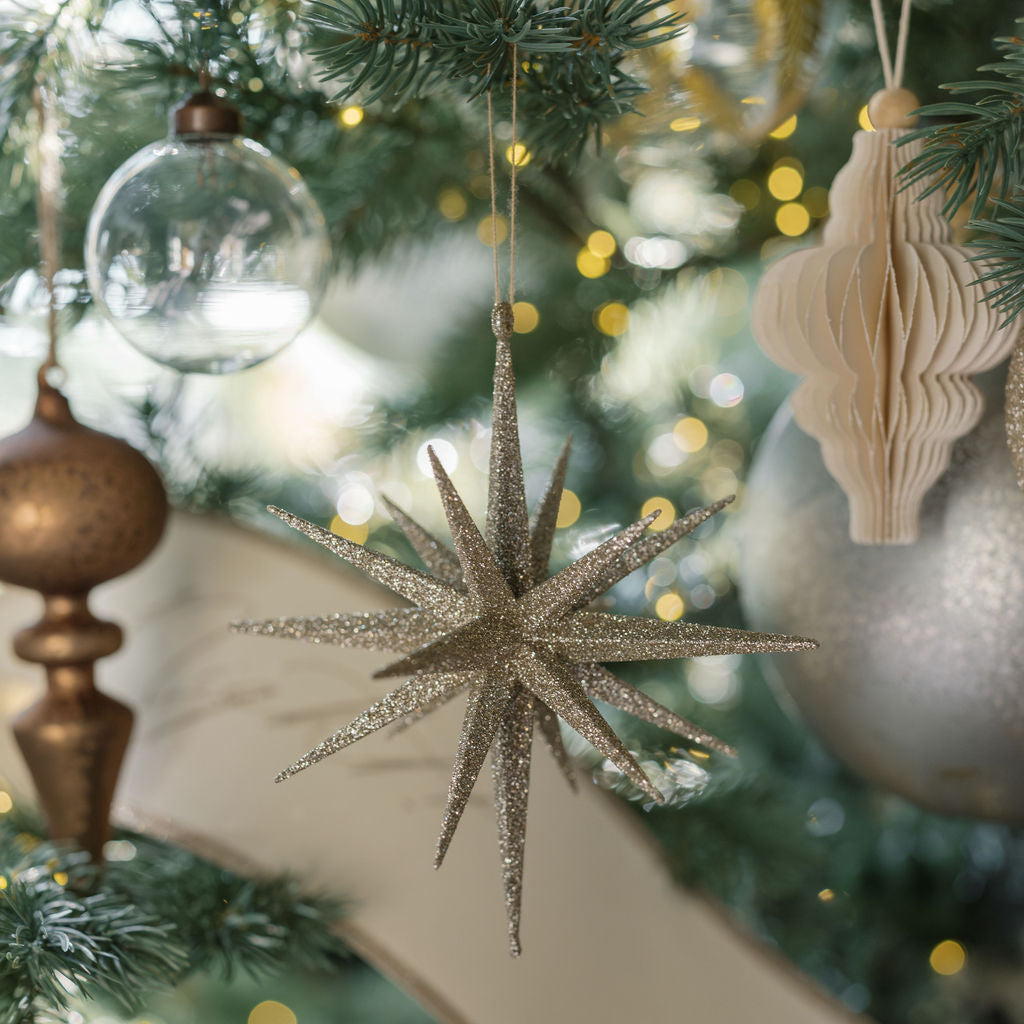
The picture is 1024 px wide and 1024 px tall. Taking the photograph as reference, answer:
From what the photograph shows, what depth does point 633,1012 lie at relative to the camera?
2.13 ft

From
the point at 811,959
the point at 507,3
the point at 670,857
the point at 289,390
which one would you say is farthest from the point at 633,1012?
the point at 289,390

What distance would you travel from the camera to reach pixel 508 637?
1.38ft

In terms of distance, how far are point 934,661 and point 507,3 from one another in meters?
0.35

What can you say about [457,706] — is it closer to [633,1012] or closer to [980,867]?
[633,1012]

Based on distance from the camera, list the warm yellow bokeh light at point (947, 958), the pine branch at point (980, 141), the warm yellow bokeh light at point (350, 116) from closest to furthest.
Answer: the pine branch at point (980, 141) → the warm yellow bokeh light at point (350, 116) → the warm yellow bokeh light at point (947, 958)

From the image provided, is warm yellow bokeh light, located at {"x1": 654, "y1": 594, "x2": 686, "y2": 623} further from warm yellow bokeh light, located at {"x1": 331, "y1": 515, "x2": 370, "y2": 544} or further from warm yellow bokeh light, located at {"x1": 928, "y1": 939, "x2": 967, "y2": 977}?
warm yellow bokeh light, located at {"x1": 928, "y1": 939, "x2": 967, "y2": 977}

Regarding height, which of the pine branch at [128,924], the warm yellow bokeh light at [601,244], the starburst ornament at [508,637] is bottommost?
the pine branch at [128,924]

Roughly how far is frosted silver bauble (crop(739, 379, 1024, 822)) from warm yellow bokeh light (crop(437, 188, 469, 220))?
1.30 feet

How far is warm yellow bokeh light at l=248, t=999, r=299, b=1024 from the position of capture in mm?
872

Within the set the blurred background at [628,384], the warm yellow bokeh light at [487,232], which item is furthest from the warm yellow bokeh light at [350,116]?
the warm yellow bokeh light at [487,232]

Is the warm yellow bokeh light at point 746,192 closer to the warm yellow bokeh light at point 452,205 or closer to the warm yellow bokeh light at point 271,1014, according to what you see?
the warm yellow bokeh light at point 452,205

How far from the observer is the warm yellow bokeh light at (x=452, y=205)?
842mm

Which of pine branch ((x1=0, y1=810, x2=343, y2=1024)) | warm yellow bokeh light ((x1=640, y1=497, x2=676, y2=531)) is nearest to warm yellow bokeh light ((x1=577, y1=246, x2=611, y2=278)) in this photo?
warm yellow bokeh light ((x1=640, y1=497, x2=676, y2=531))

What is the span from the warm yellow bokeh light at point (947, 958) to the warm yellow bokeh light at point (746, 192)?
2.26 ft
